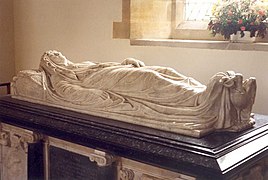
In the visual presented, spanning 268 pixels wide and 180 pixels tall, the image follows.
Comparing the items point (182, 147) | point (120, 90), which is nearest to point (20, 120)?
point (120, 90)

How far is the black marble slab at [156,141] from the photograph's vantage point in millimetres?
2240

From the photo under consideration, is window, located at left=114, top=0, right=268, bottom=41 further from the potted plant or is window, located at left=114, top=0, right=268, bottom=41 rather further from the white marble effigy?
the white marble effigy

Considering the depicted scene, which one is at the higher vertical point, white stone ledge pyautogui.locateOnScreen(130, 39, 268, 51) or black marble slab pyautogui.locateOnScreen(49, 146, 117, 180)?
white stone ledge pyautogui.locateOnScreen(130, 39, 268, 51)

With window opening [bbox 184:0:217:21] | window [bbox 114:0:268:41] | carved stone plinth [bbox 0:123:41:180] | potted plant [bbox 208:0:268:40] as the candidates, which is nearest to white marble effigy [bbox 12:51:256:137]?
carved stone plinth [bbox 0:123:41:180]

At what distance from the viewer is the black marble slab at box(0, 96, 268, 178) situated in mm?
2240

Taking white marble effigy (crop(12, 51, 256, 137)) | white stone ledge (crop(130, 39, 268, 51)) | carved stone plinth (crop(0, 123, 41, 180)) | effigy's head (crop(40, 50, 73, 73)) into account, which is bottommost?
carved stone plinth (crop(0, 123, 41, 180))

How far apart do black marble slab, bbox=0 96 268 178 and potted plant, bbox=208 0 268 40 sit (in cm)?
109

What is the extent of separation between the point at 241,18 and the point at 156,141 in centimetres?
182

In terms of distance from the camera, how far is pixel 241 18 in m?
3.82

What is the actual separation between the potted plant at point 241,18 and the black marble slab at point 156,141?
1094mm

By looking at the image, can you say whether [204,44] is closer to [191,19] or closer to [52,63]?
[191,19]

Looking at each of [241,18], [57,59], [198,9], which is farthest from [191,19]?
[57,59]

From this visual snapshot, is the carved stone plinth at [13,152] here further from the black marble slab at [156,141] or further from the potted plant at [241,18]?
the potted plant at [241,18]

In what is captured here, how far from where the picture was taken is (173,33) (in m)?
4.82
